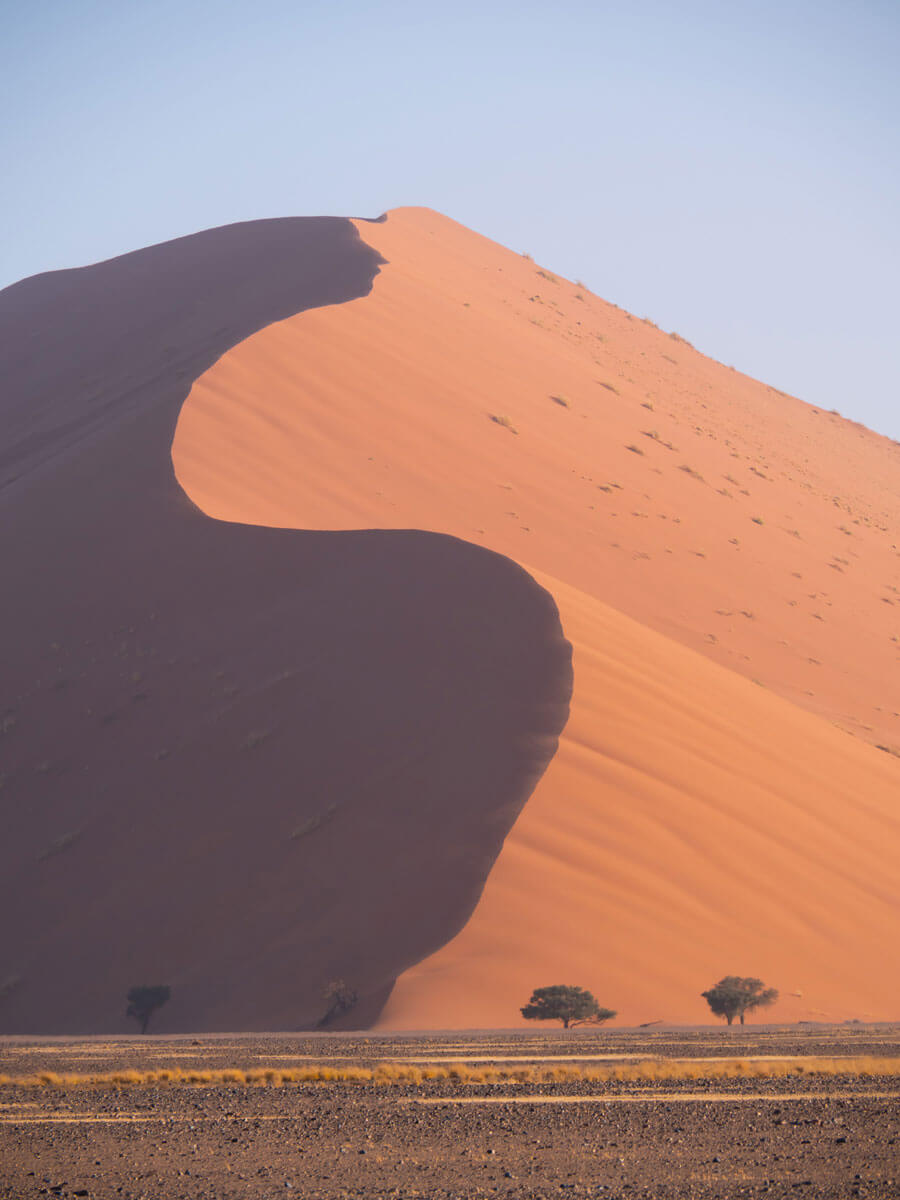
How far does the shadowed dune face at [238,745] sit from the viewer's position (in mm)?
13469

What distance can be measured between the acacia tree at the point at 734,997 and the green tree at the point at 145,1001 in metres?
5.93

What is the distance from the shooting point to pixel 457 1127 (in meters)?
7.48

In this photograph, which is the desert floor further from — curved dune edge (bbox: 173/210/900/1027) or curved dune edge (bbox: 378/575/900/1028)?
curved dune edge (bbox: 173/210/900/1027)

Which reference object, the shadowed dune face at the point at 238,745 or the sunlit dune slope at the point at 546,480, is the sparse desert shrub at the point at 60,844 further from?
the sunlit dune slope at the point at 546,480

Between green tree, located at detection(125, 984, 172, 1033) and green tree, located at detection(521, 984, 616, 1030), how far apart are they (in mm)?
4141

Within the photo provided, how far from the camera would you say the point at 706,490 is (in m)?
34.8

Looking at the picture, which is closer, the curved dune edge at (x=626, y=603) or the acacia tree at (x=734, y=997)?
the acacia tree at (x=734, y=997)

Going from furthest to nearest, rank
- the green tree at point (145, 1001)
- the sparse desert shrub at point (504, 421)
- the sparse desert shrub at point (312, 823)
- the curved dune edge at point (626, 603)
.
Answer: the sparse desert shrub at point (504, 421), the sparse desert shrub at point (312, 823), the curved dune edge at point (626, 603), the green tree at point (145, 1001)

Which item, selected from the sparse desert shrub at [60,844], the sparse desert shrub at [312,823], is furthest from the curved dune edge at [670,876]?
the sparse desert shrub at [60,844]

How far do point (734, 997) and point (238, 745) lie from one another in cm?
746

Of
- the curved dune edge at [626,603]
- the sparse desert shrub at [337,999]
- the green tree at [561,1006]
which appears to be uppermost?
the curved dune edge at [626,603]

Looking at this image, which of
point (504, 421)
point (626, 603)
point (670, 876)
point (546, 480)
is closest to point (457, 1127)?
point (670, 876)

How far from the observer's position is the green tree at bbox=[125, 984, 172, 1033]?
518 inches

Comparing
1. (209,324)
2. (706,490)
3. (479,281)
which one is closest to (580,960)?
(706,490)
